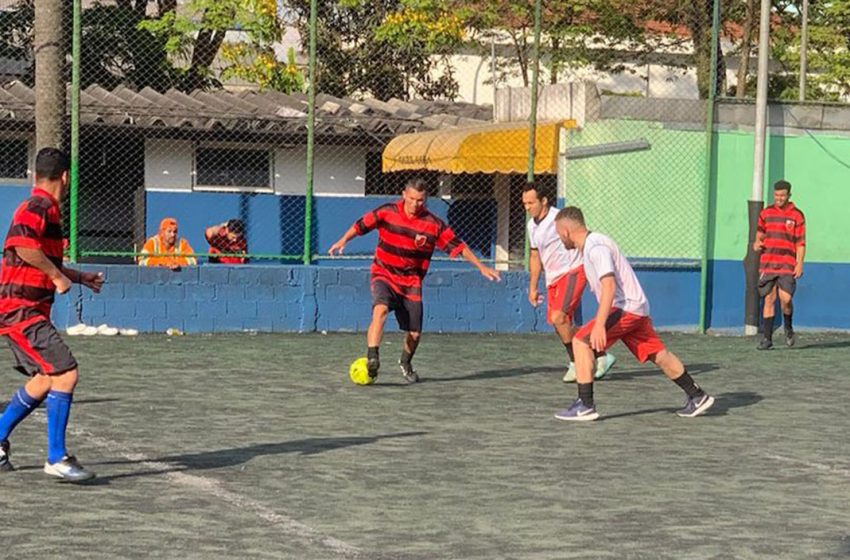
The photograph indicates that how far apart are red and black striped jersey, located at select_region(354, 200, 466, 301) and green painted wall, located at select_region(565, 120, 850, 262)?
655cm

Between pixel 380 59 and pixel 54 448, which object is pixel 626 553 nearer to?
pixel 54 448

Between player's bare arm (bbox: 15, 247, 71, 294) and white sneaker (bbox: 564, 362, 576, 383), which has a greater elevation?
player's bare arm (bbox: 15, 247, 71, 294)

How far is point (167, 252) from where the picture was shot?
2017 centimetres

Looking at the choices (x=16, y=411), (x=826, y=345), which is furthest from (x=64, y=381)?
(x=826, y=345)

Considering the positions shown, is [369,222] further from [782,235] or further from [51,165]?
[782,235]

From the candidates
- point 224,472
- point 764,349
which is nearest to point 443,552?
point 224,472

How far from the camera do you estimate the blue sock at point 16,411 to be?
9.60 metres

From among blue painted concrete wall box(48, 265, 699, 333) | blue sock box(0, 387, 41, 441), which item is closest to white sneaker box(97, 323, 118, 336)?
blue painted concrete wall box(48, 265, 699, 333)

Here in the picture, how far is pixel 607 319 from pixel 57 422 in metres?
4.53

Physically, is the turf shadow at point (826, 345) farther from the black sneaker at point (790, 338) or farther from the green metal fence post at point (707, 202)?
the green metal fence post at point (707, 202)

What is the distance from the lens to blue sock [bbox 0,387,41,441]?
31.5 feet

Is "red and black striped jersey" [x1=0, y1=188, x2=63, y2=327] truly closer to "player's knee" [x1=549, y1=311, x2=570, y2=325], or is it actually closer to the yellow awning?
"player's knee" [x1=549, y1=311, x2=570, y2=325]

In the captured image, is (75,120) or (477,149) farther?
(477,149)

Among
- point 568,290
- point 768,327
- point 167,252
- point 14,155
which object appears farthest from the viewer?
point 14,155
